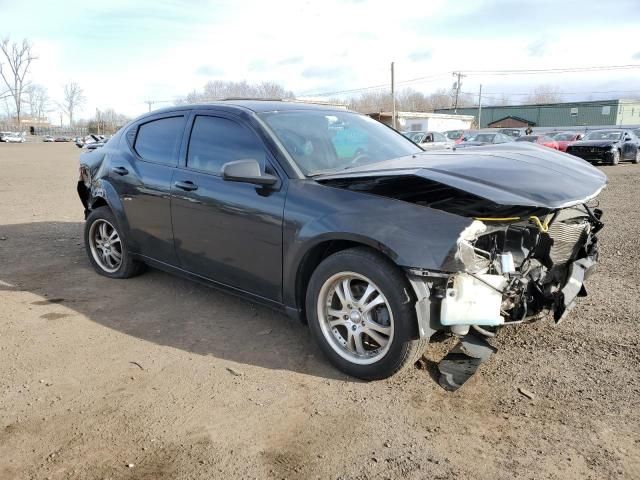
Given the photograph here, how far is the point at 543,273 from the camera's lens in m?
3.30

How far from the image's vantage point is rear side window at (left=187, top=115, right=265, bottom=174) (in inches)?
147

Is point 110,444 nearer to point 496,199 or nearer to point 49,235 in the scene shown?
point 496,199

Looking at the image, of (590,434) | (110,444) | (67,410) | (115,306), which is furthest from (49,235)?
(590,434)

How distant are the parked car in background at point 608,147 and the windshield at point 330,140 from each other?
18.9m

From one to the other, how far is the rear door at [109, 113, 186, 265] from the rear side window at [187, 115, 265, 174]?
0.23m

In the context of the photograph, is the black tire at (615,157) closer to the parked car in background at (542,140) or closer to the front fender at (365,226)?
the parked car in background at (542,140)

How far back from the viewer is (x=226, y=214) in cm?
379

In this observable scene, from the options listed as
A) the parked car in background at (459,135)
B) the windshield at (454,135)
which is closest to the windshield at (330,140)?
the parked car in background at (459,135)

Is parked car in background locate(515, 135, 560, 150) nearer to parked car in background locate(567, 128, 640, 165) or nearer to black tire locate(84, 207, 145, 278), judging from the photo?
parked car in background locate(567, 128, 640, 165)

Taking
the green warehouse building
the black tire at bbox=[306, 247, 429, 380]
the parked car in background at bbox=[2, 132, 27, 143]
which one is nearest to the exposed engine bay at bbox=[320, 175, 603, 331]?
the black tire at bbox=[306, 247, 429, 380]

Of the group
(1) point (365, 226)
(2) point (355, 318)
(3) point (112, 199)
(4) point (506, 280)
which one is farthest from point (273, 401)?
(3) point (112, 199)

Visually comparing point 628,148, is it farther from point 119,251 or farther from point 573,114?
point 573,114

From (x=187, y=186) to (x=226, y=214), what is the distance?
1.77ft

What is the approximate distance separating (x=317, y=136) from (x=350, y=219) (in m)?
1.07
